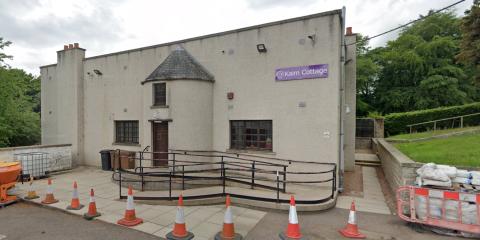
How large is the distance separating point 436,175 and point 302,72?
4.86 meters

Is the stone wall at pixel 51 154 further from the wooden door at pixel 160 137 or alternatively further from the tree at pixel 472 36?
the tree at pixel 472 36

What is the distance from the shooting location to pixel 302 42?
8.57 m

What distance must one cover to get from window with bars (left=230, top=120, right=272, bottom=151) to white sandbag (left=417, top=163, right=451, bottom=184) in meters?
4.81

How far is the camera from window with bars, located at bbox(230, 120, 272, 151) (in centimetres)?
931

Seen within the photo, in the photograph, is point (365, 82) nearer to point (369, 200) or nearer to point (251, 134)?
point (251, 134)

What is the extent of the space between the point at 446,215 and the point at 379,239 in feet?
5.11

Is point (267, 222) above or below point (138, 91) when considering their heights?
below

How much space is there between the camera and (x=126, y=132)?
12.7 meters

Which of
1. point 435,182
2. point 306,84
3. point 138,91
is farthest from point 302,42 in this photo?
point 138,91

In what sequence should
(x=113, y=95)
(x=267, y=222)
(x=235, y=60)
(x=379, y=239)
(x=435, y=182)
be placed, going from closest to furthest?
(x=379, y=239), (x=435, y=182), (x=267, y=222), (x=235, y=60), (x=113, y=95)

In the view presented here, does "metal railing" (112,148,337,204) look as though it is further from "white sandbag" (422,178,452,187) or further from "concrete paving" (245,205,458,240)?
"white sandbag" (422,178,452,187)

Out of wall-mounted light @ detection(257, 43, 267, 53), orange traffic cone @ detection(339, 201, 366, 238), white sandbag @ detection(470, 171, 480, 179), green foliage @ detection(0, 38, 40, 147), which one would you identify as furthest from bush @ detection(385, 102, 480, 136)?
green foliage @ detection(0, 38, 40, 147)

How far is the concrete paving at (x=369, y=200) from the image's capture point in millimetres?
6590

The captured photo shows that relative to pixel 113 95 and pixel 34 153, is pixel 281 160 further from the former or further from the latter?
pixel 34 153
